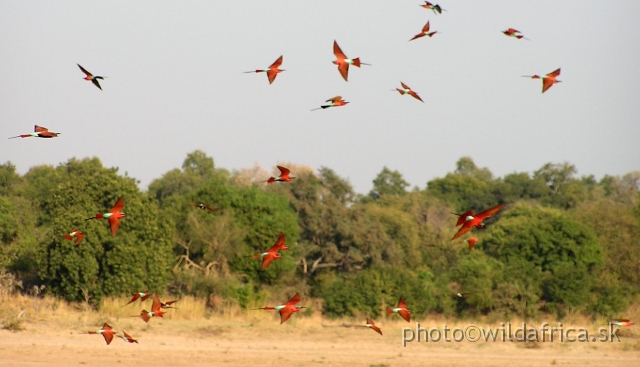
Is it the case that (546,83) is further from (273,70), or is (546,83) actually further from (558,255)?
(558,255)

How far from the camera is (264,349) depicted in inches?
1020

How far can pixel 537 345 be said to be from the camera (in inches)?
1083

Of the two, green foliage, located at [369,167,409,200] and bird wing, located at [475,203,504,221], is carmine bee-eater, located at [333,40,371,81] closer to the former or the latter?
bird wing, located at [475,203,504,221]

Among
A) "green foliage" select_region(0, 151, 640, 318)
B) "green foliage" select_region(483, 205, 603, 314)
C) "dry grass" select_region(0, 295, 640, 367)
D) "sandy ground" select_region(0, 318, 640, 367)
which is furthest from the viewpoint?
"green foliage" select_region(483, 205, 603, 314)

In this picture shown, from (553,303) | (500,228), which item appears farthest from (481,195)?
(553,303)

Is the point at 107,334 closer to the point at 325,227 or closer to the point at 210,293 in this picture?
the point at 210,293

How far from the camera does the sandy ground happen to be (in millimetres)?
23781

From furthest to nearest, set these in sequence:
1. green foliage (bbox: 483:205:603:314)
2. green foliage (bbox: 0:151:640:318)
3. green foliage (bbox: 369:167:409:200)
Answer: green foliage (bbox: 369:167:409:200)
green foliage (bbox: 483:205:603:314)
green foliage (bbox: 0:151:640:318)

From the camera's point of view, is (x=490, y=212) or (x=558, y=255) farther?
(x=558, y=255)

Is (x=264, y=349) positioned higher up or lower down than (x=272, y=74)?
lower down

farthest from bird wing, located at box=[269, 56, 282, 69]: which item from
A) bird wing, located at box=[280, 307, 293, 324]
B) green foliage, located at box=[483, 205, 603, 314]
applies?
green foliage, located at box=[483, 205, 603, 314]

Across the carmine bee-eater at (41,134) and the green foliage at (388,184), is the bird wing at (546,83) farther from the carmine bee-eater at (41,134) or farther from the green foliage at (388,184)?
the green foliage at (388,184)

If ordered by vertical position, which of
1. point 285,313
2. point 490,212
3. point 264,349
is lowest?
point 264,349

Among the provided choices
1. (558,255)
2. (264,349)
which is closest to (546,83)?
(264,349)
